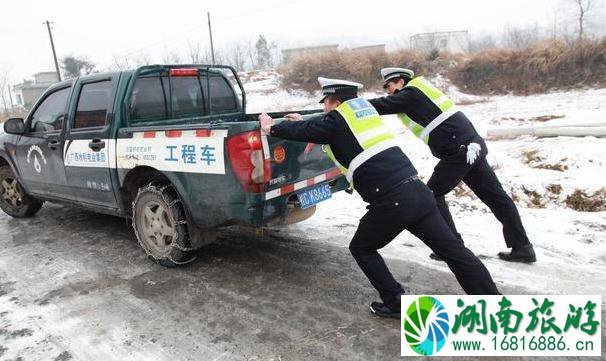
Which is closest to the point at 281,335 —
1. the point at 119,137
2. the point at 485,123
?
the point at 119,137

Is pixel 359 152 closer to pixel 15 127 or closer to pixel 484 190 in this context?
pixel 484 190

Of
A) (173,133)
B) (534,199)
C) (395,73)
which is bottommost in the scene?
(534,199)

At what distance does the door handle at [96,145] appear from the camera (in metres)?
4.59

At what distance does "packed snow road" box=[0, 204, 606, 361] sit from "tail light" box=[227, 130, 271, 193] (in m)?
0.94

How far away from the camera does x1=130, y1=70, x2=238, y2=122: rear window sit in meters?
4.67

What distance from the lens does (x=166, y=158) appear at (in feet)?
13.2

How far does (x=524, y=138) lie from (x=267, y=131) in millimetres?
7429

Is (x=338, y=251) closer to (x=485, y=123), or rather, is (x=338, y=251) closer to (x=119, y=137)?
(x=119, y=137)

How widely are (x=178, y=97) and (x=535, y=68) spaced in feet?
64.8

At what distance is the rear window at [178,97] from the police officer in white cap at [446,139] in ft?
7.09

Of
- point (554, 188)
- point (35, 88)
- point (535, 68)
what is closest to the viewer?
point (554, 188)

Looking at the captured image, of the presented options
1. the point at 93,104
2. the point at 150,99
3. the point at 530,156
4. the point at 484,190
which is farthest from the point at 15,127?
the point at 530,156

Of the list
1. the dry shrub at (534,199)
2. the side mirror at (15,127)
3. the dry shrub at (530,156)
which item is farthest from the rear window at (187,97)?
the dry shrub at (530,156)

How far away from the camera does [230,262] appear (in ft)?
14.8
